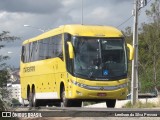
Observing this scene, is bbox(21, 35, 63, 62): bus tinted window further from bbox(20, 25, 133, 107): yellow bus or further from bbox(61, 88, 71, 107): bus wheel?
bbox(61, 88, 71, 107): bus wheel

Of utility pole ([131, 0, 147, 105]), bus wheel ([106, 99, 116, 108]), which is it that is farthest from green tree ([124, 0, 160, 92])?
bus wheel ([106, 99, 116, 108])

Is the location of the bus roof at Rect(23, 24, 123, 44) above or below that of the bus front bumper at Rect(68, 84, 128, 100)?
above

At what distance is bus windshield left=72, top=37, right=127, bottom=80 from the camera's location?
2305cm

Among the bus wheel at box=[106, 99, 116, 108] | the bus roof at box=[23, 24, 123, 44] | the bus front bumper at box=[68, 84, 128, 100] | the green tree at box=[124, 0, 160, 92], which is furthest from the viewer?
the green tree at box=[124, 0, 160, 92]

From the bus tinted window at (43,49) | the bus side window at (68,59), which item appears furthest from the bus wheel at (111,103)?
the bus tinted window at (43,49)

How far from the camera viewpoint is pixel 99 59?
910 inches

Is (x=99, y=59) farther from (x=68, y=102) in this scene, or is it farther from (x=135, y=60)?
A: (x=135, y=60)

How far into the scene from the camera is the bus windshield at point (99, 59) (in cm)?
2305

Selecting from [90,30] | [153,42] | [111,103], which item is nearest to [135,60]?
[111,103]

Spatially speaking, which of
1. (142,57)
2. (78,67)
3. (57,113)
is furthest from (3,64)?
(142,57)

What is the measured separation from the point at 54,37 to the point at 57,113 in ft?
41.6

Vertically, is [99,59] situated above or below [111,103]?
above

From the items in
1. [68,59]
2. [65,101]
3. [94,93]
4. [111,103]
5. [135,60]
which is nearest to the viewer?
[94,93]

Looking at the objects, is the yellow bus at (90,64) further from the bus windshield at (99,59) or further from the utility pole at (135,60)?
the utility pole at (135,60)
